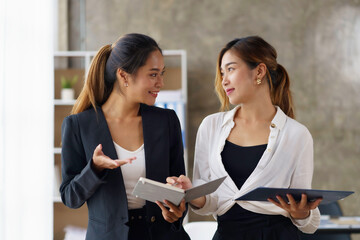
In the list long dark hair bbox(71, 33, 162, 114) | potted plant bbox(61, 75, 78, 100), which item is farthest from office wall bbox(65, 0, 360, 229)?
long dark hair bbox(71, 33, 162, 114)

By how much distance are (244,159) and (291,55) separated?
10.8 ft

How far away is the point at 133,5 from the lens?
16.7 feet

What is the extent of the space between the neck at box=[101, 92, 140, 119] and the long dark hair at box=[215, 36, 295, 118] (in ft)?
1.82

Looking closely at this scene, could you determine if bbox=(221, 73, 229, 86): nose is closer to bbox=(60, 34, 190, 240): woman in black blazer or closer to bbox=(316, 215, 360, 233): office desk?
bbox=(60, 34, 190, 240): woman in black blazer

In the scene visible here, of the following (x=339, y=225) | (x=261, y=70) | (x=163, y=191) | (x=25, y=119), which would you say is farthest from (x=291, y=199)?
(x=25, y=119)

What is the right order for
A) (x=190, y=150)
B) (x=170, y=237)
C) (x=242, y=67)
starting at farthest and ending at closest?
(x=190, y=150) → (x=242, y=67) → (x=170, y=237)

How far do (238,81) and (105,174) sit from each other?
0.78 m

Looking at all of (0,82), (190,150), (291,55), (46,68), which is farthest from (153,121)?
(291,55)

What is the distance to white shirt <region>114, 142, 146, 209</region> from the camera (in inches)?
68.0

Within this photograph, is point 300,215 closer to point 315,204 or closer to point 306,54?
point 315,204

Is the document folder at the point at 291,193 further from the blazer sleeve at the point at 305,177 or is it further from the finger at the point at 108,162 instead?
the finger at the point at 108,162

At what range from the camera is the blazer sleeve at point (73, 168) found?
1.65 meters

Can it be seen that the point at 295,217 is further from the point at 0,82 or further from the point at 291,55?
the point at 291,55

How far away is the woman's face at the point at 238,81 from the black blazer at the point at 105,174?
1.24 feet
